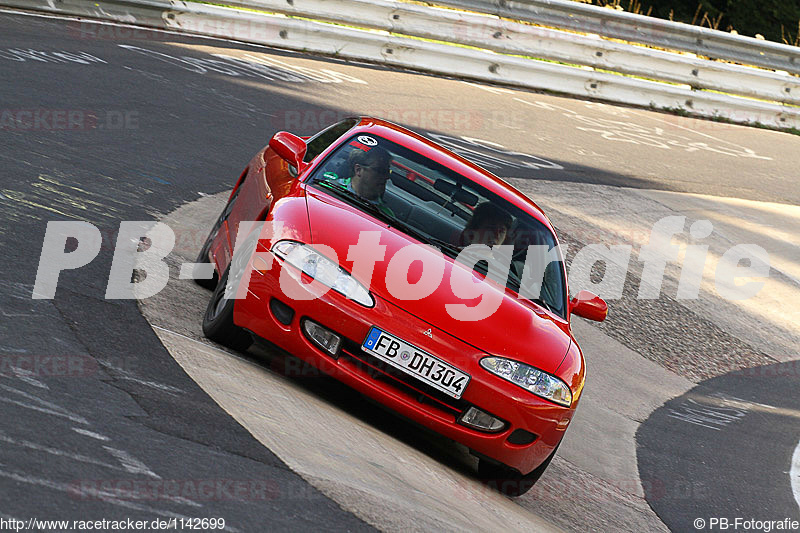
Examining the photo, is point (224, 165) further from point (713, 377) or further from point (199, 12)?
point (199, 12)

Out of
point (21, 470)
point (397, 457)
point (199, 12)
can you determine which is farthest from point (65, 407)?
point (199, 12)

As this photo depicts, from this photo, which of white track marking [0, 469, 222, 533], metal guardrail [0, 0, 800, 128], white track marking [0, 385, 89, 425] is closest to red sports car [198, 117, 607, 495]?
white track marking [0, 385, 89, 425]

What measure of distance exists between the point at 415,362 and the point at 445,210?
5.37 feet

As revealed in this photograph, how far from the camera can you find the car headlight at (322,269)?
538cm

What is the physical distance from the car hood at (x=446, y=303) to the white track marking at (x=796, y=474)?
7.20ft

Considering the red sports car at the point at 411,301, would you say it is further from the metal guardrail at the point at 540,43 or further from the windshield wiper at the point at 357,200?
the metal guardrail at the point at 540,43

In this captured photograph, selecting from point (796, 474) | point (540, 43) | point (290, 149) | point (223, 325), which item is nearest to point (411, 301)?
point (223, 325)

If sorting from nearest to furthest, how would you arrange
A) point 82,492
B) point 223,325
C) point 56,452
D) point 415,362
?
point 82,492 < point 56,452 < point 415,362 < point 223,325

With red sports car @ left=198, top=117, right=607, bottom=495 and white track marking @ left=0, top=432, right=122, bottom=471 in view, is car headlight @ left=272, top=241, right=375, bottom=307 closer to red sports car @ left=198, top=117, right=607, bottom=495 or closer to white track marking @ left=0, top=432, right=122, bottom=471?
red sports car @ left=198, top=117, right=607, bottom=495

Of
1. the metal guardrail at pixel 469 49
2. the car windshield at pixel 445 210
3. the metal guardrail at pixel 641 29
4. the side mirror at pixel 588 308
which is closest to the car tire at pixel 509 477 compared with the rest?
the car windshield at pixel 445 210

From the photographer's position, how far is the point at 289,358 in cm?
561

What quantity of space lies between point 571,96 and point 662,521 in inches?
548

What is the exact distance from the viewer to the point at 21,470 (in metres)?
3.71

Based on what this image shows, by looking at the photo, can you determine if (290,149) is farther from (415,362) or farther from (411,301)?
(415,362)
